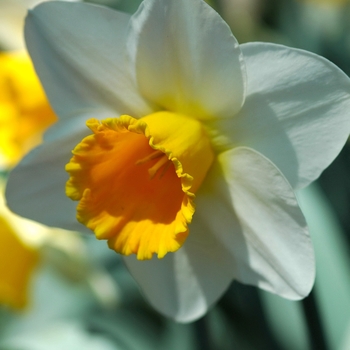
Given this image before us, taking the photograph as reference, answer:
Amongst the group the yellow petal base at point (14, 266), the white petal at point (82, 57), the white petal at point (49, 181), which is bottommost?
the yellow petal base at point (14, 266)

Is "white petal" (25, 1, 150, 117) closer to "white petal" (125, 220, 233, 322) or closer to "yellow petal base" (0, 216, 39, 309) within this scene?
"white petal" (125, 220, 233, 322)

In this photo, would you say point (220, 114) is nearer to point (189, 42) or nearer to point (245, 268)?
point (189, 42)

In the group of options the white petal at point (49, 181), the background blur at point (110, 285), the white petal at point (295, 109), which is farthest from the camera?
the background blur at point (110, 285)

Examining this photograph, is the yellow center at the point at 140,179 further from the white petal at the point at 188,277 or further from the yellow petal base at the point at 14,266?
the yellow petal base at the point at 14,266

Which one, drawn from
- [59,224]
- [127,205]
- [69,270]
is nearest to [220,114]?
[127,205]

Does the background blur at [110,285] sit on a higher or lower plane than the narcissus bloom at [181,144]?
lower

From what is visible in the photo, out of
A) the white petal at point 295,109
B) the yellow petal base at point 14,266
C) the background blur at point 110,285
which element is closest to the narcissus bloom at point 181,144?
the white petal at point 295,109
